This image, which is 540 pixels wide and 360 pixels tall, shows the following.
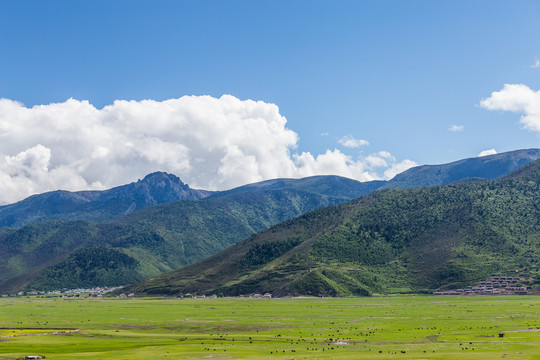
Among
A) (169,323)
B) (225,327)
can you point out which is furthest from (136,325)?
(225,327)

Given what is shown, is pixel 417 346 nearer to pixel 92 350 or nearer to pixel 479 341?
pixel 479 341

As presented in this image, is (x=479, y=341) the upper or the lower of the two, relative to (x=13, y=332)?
lower

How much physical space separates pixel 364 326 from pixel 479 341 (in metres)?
39.7

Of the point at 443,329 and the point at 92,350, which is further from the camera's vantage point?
the point at 443,329

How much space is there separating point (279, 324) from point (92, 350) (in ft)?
203

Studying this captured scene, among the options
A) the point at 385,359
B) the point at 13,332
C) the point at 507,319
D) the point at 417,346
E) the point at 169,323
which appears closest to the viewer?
the point at 385,359

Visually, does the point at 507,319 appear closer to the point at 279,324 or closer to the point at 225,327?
the point at 279,324

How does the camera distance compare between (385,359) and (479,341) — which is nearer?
(385,359)

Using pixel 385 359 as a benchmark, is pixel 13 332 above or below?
above

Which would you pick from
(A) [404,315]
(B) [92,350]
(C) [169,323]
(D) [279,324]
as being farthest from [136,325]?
(A) [404,315]

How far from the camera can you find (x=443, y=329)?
146m

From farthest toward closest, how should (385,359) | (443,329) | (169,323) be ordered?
(169,323) < (443,329) < (385,359)

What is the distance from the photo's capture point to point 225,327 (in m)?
164

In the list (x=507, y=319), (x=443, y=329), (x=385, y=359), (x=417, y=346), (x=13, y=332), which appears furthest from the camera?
(x=507, y=319)
